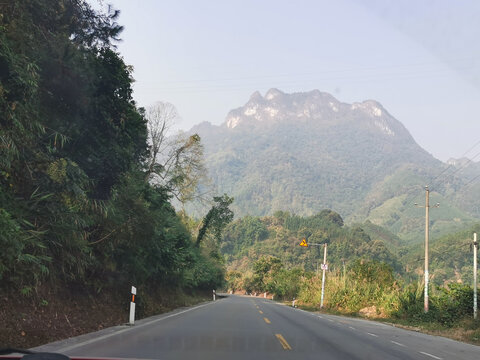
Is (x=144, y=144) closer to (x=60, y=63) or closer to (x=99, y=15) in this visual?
(x=99, y=15)

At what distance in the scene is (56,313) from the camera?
12.5 meters

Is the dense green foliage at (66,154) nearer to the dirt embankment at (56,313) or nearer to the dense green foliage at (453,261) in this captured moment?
the dirt embankment at (56,313)

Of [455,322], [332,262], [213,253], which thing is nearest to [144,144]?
[455,322]

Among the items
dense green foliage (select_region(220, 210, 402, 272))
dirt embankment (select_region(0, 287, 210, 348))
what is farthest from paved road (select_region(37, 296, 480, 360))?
dense green foliage (select_region(220, 210, 402, 272))

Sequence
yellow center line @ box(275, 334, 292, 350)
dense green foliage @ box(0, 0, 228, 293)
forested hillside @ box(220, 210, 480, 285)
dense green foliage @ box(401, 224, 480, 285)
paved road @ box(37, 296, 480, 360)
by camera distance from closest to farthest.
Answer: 1. paved road @ box(37, 296, 480, 360)
2. dense green foliage @ box(0, 0, 228, 293)
3. yellow center line @ box(275, 334, 292, 350)
4. dense green foliage @ box(401, 224, 480, 285)
5. forested hillside @ box(220, 210, 480, 285)

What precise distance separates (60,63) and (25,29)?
7.04ft

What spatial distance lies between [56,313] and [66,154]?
16.2 ft

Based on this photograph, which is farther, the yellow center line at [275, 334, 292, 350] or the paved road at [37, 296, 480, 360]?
the yellow center line at [275, 334, 292, 350]

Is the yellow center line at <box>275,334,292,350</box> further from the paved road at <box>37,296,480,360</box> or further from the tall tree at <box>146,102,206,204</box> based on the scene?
the tall tree at <box>146,102,206,204</box>

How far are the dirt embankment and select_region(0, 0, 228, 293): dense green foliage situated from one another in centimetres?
43

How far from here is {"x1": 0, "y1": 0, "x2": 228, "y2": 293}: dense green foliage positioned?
1061cm

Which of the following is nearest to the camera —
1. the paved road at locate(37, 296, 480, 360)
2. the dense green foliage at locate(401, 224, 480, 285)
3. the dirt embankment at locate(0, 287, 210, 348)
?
the paved road at locate(37, 296, 480, 360)

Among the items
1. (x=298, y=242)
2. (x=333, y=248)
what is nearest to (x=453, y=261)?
(x=333, y=248)

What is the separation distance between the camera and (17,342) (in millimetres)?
9273
